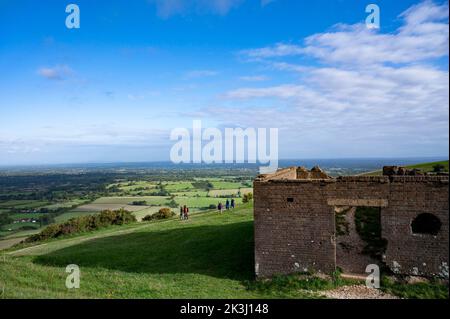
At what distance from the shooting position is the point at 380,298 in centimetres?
1175

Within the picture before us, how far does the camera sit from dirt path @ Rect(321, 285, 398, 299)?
39.2 ft

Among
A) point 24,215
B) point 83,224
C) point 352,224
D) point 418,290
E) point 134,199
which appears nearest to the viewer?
point 418,290

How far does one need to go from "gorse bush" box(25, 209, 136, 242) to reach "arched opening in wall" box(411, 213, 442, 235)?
31.9m

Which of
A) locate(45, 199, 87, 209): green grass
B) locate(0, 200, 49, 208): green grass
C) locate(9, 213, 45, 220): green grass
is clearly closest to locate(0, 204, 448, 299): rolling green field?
locate(9, 213, 45, 220): green grass

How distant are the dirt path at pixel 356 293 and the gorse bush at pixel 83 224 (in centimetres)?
3039

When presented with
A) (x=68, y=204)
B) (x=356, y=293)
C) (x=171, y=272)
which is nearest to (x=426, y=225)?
(x=356, y=293)

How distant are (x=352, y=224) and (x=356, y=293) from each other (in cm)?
270

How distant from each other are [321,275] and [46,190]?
92.2m

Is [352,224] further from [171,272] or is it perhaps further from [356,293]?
[171,272]

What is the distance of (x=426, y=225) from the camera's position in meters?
14.0

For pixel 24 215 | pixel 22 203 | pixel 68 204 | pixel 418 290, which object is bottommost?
pixel 24 215

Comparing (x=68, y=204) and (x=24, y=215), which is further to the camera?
(x=68, y=204)

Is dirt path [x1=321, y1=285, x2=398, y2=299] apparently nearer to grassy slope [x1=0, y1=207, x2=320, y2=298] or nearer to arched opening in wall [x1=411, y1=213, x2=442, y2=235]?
grassy slope [x1=0, y1=207, x2=320, y2=298]
